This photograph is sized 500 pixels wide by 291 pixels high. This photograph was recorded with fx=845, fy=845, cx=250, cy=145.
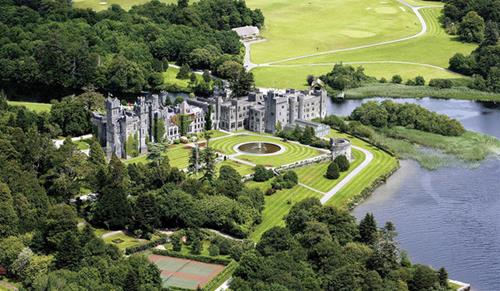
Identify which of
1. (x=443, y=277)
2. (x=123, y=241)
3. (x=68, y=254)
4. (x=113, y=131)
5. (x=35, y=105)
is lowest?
(x=123, y=241)

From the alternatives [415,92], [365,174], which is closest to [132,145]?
[365,174]

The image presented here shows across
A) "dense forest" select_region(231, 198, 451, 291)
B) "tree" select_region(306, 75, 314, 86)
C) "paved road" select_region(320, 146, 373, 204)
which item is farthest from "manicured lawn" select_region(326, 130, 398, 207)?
"tree" select_region(306, 75, 314, 86)

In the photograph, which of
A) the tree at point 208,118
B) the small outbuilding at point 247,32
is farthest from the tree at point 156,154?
the small outbuilding at point 247,32

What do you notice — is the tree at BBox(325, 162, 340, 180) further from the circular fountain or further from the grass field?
the grass field

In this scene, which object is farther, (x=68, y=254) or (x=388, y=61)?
(x=388, y=61)

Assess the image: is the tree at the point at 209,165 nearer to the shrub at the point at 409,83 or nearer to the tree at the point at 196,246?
the tree at the point at 196,246

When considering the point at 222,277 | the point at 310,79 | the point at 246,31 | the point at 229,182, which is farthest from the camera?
the point at 246,31

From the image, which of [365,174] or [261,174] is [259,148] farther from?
[365,174]
